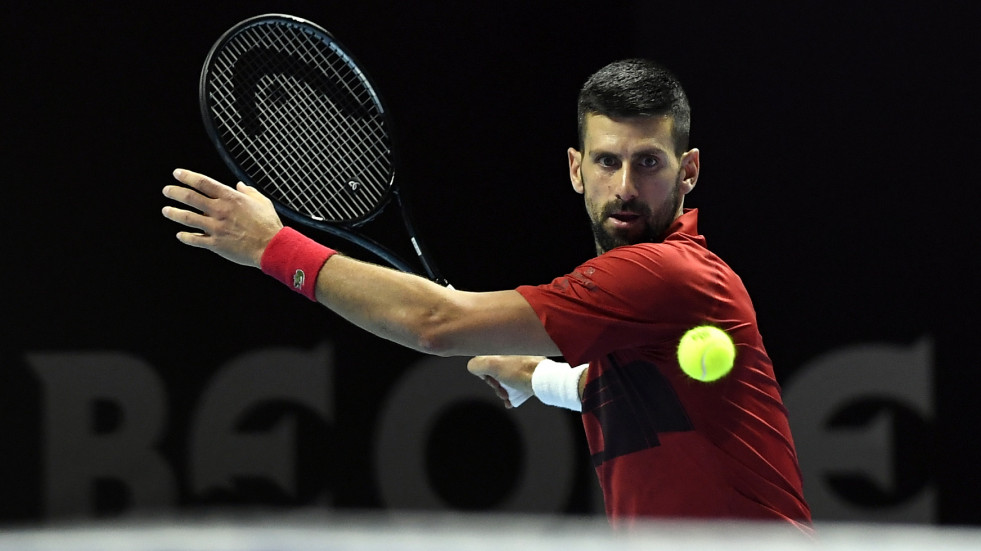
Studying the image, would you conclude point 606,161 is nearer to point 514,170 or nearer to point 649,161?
point 649,161

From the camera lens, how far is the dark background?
409 cm

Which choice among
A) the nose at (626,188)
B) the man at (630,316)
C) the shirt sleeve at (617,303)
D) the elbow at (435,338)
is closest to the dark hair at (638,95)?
the man at (630,316)

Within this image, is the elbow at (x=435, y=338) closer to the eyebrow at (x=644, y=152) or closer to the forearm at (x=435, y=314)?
the forearm at (x=435, y=314)

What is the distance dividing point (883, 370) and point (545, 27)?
1.91 meters

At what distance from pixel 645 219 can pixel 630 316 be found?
0.94ft

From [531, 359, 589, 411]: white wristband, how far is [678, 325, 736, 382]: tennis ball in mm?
578

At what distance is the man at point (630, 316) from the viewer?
208cm

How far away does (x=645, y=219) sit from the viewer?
230 centimetres

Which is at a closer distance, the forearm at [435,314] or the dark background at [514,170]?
the forearm at [435,314]

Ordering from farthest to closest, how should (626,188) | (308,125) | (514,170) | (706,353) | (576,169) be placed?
(514,170) → (308,125) → (576,169) → (626,188) → (706,353)

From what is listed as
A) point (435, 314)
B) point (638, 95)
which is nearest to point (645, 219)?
point (638, 95)

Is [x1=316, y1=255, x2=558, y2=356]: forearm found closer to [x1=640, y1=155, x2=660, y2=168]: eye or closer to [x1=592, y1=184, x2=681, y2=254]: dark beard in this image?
[x1=592, y1=184, x2=681, y2=254]: dark beard

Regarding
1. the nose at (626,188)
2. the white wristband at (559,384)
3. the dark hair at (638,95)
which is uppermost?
the dark hair at (638,95)

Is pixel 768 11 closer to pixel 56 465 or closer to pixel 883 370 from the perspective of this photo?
pixel 883 370
